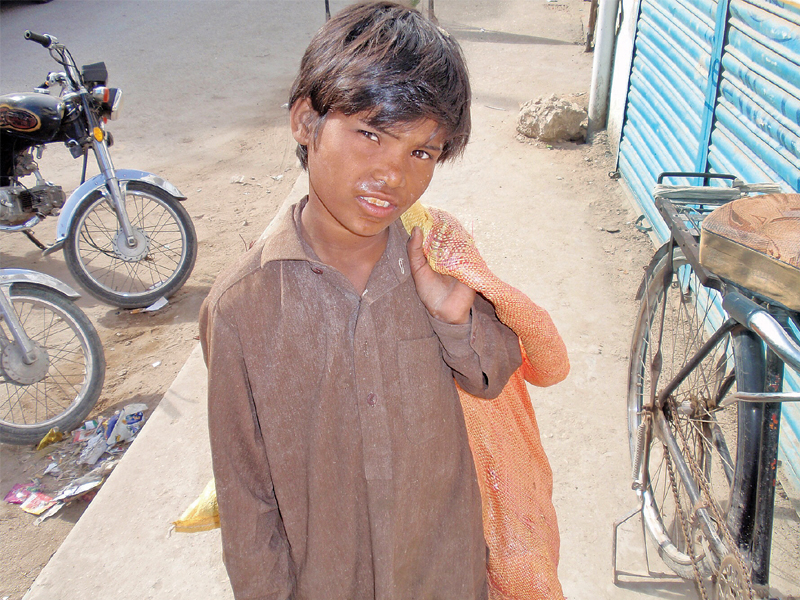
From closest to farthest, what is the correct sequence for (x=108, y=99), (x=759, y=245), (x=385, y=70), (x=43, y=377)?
(x=385, y=70) < (x=759, y=245) < (x=43, y=377) < (x=108, y=99)

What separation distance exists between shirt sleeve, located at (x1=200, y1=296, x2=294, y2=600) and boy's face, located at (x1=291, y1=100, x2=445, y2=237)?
28 centimetres

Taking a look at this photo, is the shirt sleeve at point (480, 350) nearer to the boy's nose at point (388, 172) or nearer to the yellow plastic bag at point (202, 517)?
the boy's nose at point (388, 172)

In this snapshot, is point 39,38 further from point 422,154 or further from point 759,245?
point 759,245

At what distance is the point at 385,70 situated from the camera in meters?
0.98

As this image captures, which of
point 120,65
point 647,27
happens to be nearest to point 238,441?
point 647,27

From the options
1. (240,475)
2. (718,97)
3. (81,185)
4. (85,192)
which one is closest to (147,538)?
(240,475)

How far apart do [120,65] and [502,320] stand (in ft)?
27.4

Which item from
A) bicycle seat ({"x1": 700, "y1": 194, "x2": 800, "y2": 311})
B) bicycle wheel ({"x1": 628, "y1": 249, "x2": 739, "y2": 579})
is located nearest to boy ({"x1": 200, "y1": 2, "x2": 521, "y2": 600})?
bicycle seat ({"x1": 700, "y1": 194, "x2": 800, "y2": 311})

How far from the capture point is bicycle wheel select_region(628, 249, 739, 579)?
1.60 m

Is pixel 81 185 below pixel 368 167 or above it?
below

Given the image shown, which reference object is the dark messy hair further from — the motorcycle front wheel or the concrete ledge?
the motorcycle front wheel

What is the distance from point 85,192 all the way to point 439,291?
3.15m

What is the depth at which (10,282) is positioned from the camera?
267 centimetres

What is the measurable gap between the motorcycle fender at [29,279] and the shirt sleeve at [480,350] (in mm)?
2299
